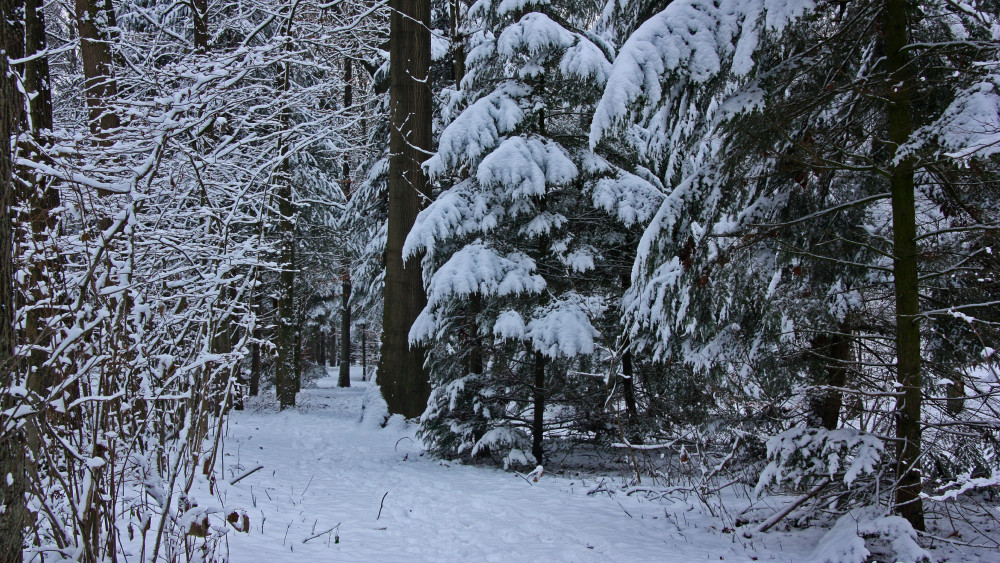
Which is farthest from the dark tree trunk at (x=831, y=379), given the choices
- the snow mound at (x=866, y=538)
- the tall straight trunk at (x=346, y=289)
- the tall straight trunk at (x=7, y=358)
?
the tall straight trunk at (x=346, y=289)

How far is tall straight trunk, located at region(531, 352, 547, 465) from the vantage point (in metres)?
7.90

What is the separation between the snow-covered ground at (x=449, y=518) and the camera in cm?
449

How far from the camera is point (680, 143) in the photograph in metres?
5.95

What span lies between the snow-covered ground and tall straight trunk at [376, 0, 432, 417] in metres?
1.99

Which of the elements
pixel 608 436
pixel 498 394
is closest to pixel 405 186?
pixel 498 394

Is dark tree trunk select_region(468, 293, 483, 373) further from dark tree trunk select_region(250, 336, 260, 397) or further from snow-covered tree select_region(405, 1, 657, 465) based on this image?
dark tree trunk select_region(250, 336, 260, 397)

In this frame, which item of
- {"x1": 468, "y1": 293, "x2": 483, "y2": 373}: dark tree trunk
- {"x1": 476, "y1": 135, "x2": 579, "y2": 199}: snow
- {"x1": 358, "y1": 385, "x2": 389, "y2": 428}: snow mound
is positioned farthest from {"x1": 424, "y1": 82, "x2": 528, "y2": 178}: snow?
{"x1": 358, "y1": 385, "x2": 389, "y2": 428}: snow mound

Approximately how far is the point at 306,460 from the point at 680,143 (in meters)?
6.73

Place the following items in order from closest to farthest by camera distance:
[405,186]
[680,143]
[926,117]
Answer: [926,117], [680,143], [405,186]

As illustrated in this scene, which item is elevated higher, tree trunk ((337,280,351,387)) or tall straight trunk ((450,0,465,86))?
tall straight trunk ((450,0,465,86))

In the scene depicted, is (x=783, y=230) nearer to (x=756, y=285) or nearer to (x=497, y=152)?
(x=756, y=285)

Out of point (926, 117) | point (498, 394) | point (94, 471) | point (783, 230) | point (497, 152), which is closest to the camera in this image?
point (94, 471)

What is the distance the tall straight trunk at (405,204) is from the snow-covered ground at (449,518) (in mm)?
1991

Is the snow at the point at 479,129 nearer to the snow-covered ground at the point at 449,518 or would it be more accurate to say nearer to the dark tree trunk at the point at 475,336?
the dark tree trunk at the point at 475,336
